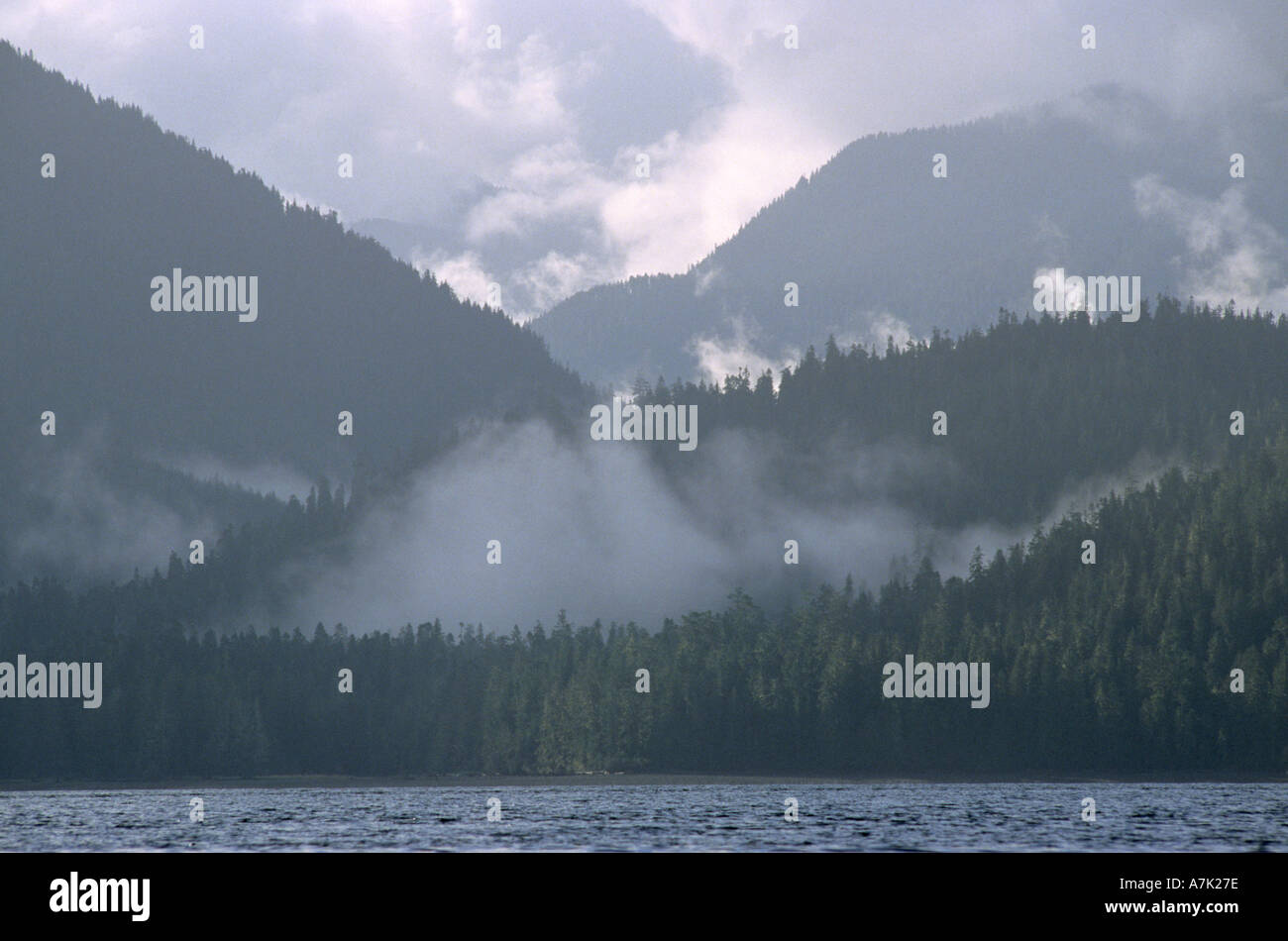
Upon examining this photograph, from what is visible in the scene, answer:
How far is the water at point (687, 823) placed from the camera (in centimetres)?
10512

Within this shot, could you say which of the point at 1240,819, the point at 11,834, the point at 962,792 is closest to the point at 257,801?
the point at 11,834

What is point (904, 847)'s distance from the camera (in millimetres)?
98812

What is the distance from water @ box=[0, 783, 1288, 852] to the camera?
345 ft

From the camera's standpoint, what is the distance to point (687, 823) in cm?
13138

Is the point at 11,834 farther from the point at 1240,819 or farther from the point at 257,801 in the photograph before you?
the point at 1240,819

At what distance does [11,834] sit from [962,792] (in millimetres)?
104747
